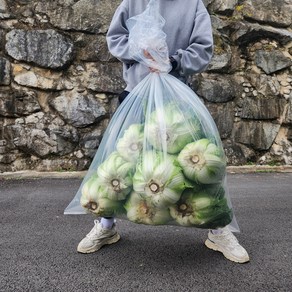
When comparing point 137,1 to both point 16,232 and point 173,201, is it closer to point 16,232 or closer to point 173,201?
point 173,201

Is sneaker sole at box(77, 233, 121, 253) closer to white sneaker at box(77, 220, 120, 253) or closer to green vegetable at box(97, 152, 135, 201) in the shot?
white sneaker at box(77, 220, 120, 253)

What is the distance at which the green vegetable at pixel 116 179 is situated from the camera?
1.73 metres

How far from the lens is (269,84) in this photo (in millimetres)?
5410

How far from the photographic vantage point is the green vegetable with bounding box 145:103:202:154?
67.9 inches

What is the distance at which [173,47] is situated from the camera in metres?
2.11

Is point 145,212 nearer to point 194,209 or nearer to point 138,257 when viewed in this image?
point 194,209

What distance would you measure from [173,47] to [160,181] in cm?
85

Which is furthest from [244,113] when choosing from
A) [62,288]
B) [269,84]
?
[62,288]

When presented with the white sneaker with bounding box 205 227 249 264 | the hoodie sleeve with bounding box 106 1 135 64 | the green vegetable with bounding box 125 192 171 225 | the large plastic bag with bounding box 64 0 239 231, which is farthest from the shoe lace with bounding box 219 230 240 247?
the hoodie sleeve with bounding box 106 1 135 64

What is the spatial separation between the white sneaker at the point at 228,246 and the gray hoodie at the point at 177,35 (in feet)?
2.89

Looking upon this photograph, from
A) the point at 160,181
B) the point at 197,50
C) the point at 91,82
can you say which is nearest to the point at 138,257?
the point at 160,181

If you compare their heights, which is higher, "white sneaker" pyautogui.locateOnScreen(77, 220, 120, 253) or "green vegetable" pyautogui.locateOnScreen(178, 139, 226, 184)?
"green vegetable" pyautogui.locateOnScreen(178, 139, 226, 184)

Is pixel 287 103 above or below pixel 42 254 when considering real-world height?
above

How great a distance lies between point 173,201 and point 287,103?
14.1ft
